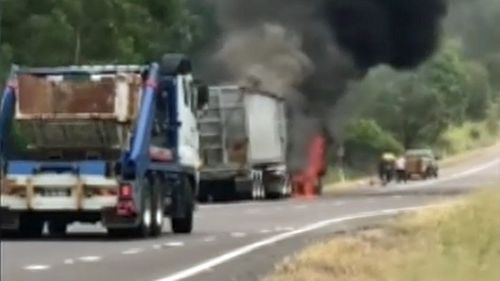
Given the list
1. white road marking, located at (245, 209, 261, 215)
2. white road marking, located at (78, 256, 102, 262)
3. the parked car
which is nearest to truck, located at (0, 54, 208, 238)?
white road marking, located at (78, 256, 102, 262)

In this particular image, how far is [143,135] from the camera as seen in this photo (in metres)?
25.5

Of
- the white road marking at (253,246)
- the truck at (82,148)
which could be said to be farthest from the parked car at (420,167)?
the truck at (82,148)

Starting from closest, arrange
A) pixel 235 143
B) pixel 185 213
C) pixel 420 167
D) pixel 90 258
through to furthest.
A: pixel 90 258
pixel 185 213
pixel 235 143
pixel 420 167

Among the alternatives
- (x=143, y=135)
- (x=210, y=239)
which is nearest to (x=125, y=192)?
(x=143, y=135)

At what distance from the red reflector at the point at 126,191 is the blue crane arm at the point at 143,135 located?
0.71 feet

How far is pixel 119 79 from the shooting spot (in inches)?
1019

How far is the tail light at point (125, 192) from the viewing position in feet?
83.9

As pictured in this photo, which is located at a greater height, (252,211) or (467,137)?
(467,137)

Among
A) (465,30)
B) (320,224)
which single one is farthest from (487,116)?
(320,224)

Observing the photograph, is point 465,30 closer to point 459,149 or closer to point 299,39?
point 299,39

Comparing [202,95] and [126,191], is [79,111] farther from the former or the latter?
[202,95]

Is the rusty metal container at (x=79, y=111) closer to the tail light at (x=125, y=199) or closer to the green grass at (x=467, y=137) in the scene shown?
the tail light at (x=125, y=199)

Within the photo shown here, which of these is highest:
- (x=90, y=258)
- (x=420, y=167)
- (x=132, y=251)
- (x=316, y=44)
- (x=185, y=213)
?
(x=316, y=44)

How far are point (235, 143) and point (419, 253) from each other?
27.7 metres
